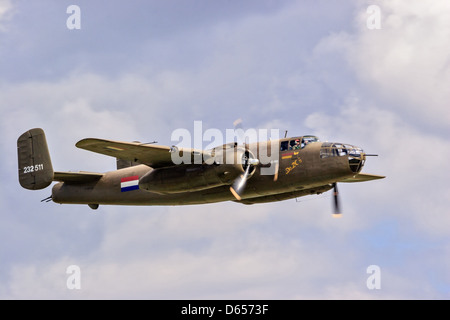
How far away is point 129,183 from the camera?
38062 mm

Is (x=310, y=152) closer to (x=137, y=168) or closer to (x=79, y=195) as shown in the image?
(x=137, y=168)

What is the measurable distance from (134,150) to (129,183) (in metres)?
4.69

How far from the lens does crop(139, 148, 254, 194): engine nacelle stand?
110ft

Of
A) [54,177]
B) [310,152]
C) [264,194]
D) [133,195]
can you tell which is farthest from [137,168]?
[310,152]

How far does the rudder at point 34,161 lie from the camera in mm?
38312

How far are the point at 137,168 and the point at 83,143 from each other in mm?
6692

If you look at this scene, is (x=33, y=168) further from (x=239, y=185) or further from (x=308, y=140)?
(x=308, y=140)

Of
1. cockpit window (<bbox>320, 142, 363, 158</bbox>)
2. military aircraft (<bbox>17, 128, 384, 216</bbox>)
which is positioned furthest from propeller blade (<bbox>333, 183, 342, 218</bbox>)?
cockpit window (<bbox>320, 142, 363, 158</bbox>)

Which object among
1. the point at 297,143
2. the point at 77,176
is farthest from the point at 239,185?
the point at 77,176

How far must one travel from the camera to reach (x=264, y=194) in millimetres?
35562

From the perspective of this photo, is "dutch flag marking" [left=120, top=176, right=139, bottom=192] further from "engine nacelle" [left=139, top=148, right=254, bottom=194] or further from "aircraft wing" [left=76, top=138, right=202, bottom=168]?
"engine nacelle" [left=139, top=148, right=254, bottom=194]

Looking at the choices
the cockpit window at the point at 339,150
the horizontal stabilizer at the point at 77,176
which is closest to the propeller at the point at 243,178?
the cockpit window at the point at 339,150

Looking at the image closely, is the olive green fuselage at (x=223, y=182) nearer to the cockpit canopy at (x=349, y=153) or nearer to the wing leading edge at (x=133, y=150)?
the cockpit canopy at (x=349, y=153)

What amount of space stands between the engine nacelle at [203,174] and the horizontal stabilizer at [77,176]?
5159 millimetres
